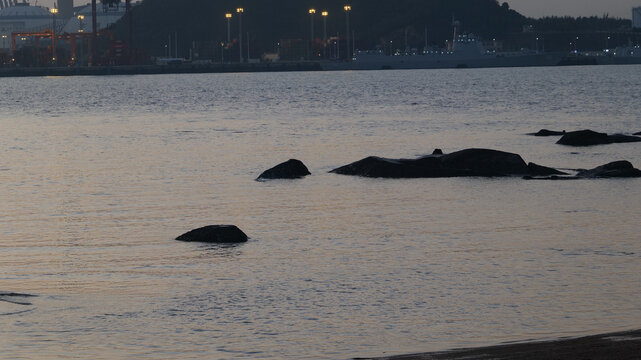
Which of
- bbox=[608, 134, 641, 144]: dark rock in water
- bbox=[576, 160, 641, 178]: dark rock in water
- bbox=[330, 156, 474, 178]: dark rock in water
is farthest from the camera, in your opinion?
bbox=[608, 134, 641, 144]: dark rock in water

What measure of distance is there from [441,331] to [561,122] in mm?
57316

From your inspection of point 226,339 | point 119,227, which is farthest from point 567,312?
point 119,227

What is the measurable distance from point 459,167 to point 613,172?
4.77 m

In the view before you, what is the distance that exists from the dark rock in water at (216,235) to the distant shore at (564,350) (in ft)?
32.7

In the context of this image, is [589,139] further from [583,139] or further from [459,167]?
[459,167]

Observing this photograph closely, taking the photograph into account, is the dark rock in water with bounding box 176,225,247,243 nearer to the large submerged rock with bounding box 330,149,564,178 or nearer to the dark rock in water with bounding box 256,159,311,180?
the large submerged rock with bounding box 330,149,564,178

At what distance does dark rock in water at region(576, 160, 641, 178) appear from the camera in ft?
111

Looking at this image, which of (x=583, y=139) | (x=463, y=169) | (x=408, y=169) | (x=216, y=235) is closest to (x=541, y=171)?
(x=463, y=169)

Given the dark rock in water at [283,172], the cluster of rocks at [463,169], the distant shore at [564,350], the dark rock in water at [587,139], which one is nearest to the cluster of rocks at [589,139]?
the dark rock in water at [587,139]

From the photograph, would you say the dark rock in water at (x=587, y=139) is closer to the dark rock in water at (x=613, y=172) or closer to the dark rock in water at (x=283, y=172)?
the dark rock in water at (x=613, y=172)

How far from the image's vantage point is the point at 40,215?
27.8 meters

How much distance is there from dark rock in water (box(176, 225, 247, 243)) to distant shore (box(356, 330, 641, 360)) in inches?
393

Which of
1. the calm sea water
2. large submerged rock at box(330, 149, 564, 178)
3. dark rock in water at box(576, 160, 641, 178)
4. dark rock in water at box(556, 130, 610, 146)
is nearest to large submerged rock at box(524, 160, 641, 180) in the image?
dark rock in water at box(576, 160, 641, 178)

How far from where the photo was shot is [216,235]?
2311 centimetres
